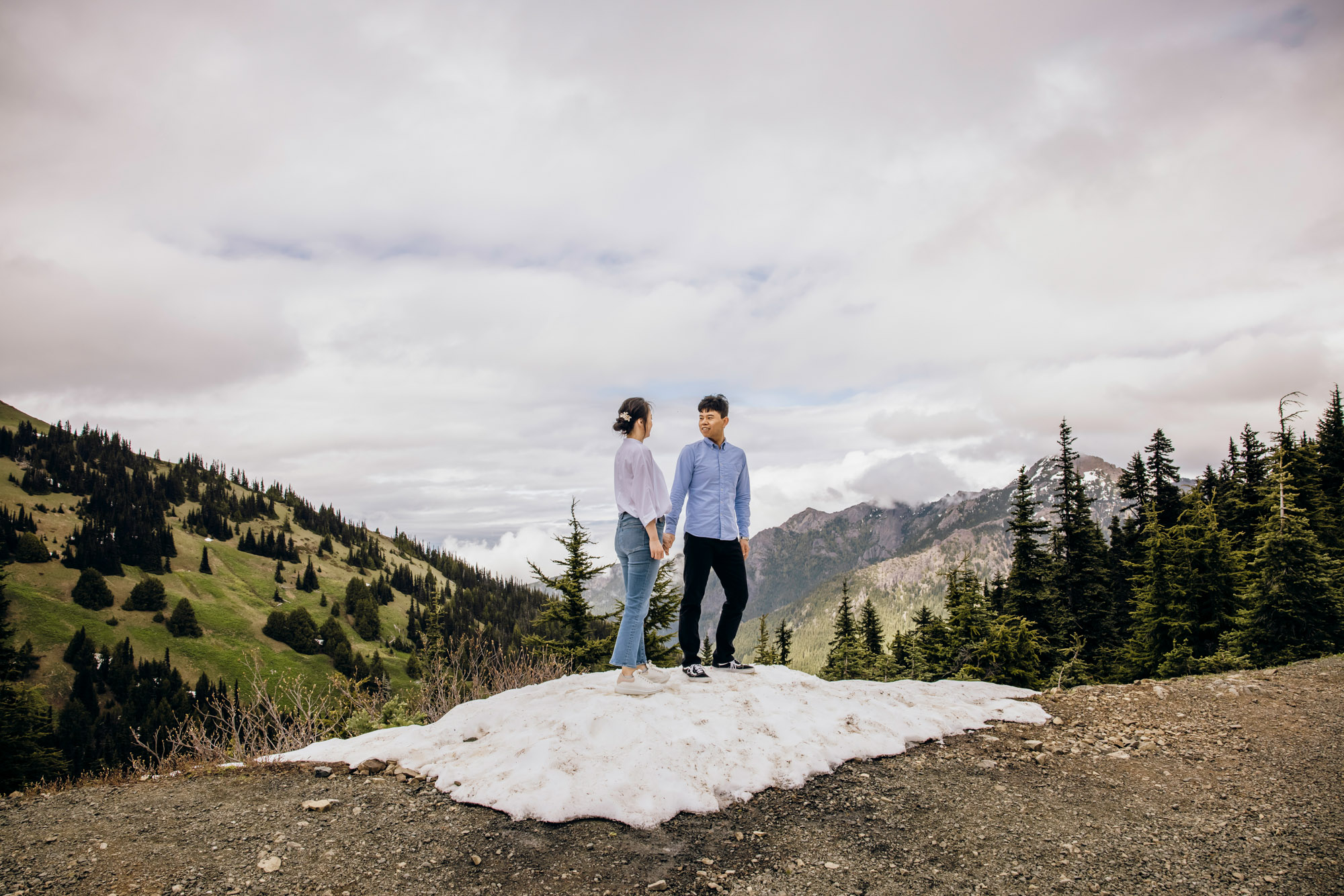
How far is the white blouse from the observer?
6.66m

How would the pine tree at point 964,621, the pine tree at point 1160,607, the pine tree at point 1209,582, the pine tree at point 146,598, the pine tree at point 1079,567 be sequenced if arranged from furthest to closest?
the pine tree at point 146,598 < the pine tree at point 1079,567 < the pine tree at point 964,621 < the pine tree at point 1160,607 < the pine tree at point 1209,582

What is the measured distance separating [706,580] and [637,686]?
57.7 inches

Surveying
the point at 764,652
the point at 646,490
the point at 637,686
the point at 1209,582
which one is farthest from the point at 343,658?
the point at 646,490

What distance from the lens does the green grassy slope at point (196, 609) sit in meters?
123

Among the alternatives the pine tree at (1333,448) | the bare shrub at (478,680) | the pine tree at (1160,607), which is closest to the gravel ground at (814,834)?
the bare shrub at (478,680)

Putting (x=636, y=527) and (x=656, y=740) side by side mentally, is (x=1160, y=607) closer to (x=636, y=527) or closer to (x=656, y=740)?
(x=636, y=527)

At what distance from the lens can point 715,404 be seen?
7.71 m

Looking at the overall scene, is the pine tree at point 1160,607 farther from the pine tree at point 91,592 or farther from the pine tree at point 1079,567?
the pine tree at point 91,592

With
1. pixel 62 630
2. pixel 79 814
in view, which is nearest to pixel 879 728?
pixel 79 814

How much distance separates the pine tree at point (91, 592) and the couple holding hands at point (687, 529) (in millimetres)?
183117

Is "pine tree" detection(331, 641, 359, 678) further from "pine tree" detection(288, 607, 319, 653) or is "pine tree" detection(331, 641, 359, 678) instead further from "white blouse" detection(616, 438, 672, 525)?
"white blouse" detection(616, 438, 672, 525)

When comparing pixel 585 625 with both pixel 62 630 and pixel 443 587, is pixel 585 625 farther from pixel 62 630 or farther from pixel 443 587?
pixel 443 587

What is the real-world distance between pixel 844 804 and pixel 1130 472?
4499cm

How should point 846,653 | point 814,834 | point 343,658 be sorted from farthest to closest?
1. point 343,658
2. point 846,653
3. point 814,834
